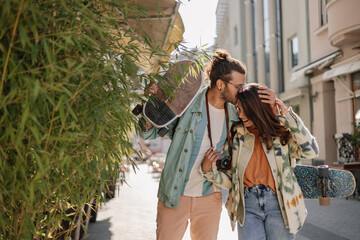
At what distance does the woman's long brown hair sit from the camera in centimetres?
271

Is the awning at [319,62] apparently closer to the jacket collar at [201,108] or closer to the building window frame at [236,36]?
the jacket collar at [201,108]

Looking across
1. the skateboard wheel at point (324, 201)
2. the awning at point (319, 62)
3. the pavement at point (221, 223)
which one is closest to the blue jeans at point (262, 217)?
the skateboard wheel at point (324, 201)

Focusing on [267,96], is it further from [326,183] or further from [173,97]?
[326,183]

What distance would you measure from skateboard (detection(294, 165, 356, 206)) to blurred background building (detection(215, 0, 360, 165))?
9.76 m

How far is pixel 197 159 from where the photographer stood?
117 inches

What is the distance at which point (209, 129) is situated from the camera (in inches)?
119

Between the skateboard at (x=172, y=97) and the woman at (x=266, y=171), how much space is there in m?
0.36

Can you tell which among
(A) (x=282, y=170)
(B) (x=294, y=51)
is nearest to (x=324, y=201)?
(A) (x=282, y=170)

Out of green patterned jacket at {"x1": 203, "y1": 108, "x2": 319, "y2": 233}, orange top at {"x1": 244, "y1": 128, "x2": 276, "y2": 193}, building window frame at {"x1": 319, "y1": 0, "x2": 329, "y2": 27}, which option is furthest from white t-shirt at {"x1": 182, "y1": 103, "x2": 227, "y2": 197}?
building window frame at {"x1": 319, "y1": 0, "x2": 329, "y2": 27}

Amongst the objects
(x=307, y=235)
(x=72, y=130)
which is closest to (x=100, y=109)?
(x=72, y=130)

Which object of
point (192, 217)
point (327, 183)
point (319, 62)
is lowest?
point (192, 217)

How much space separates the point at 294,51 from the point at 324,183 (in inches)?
752

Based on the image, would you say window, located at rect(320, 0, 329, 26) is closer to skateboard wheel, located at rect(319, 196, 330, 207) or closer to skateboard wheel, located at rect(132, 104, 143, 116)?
skateboard wheel, located at rect(319, 196, 330, 207)

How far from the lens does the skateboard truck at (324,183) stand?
9.77 ft
